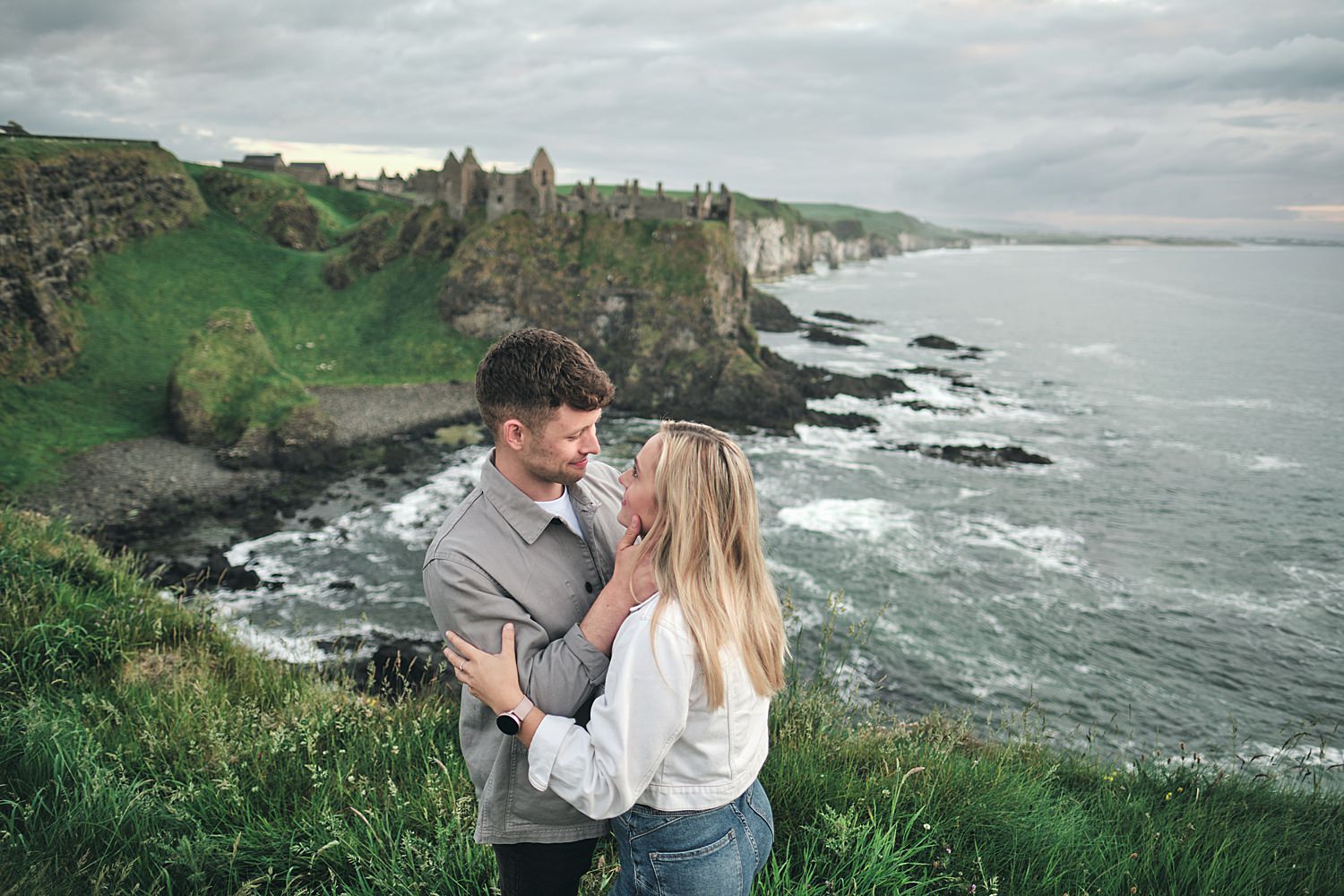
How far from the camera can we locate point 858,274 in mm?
167500

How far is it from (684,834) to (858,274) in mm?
175407

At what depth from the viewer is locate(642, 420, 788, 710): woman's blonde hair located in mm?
2607

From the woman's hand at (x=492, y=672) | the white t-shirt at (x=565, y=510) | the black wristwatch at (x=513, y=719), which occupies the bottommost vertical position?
the black wristwatch at (x=513, y=719)

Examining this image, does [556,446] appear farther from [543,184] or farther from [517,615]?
[543,184]

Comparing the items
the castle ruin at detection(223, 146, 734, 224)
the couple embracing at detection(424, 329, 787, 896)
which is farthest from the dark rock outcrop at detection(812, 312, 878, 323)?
the couple embracing at detection(424, 329, 787, 896)

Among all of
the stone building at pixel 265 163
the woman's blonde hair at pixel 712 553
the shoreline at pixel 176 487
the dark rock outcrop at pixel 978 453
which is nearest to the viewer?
the woman's blonde hair at pixel 712 553

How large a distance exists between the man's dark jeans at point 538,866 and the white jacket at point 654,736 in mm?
692

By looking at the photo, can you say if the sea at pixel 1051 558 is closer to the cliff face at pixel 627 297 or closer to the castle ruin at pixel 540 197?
the cliff face at pixel 627 297

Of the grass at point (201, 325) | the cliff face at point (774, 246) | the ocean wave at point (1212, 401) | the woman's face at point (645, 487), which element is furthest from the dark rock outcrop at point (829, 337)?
the woman's face at point (645, 487)

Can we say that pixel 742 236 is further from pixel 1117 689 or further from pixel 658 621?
pixel 658 621

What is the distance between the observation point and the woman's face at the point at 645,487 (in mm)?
2844

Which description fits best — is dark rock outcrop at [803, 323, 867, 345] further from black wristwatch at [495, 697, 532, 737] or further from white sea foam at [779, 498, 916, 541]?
black wristwatch at [495, 697, 532, 737]

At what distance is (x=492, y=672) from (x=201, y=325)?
53131 millimetres

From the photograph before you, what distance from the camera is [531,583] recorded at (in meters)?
3.12
